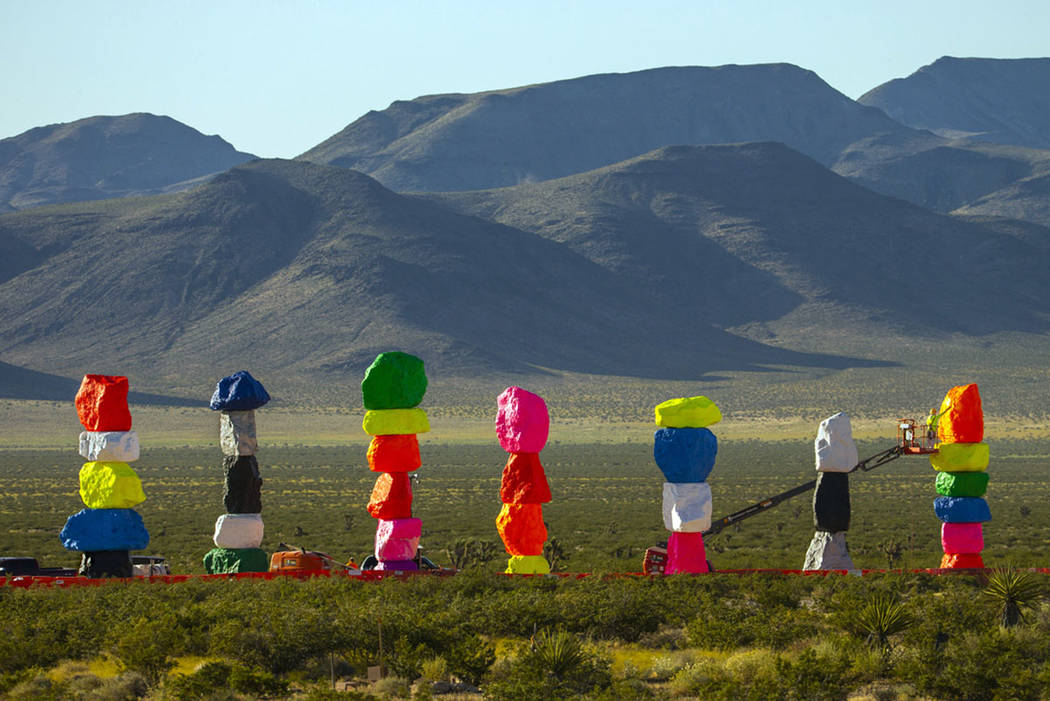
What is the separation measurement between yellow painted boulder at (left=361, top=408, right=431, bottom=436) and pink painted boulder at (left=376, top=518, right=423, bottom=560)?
5.36ft

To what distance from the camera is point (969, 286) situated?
573 ft

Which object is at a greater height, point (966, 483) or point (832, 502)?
point (966, 483)

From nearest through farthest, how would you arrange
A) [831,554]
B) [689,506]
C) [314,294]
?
[689,506]
[831,554]
[314,294]

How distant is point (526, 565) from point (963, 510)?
331 inches

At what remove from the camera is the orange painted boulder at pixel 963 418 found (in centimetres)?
2819

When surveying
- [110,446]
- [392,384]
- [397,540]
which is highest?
[392,384]

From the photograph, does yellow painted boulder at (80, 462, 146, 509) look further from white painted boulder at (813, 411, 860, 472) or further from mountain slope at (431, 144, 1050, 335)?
mountain slope at (431, 144, 1050, 335)

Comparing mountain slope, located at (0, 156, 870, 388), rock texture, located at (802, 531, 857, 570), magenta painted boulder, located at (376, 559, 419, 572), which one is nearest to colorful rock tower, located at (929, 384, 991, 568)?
rock texture, located at (802, 531, 857, 570)

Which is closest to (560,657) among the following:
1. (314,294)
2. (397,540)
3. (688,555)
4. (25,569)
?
(688,555)

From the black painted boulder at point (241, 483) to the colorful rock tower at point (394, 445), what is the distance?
2.10 metres

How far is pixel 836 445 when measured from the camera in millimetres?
26547

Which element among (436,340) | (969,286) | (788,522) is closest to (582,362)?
(436,340)

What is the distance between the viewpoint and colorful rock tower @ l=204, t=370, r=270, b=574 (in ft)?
86.8

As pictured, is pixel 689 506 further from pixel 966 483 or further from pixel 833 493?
pixel 966 483
